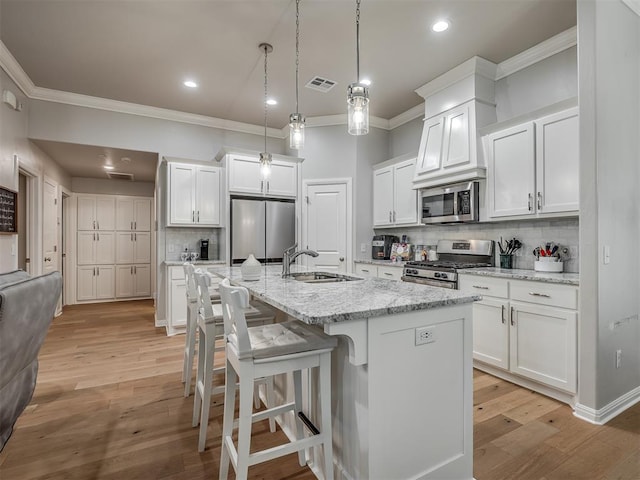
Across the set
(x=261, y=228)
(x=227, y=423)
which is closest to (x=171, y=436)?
(x=227, y=423)

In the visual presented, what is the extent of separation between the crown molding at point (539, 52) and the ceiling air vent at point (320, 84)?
1.78 m

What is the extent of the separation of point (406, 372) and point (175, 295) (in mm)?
A: 3617

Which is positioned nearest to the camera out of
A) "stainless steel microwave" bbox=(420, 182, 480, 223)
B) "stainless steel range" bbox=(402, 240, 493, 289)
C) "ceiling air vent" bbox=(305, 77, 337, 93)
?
"stainless steel range" bbox=(402, 240, 493, 289)

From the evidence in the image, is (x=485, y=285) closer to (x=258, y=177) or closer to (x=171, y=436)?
(x=171, y=436)

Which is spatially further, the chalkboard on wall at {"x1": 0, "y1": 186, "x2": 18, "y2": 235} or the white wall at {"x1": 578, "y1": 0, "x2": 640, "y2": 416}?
the chalkboard on wall at {"x1": 0, "y1": 186, "x2": 18, "y2": 235}

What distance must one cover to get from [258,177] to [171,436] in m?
3.32

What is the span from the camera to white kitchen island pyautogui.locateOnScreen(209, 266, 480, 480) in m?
1.39

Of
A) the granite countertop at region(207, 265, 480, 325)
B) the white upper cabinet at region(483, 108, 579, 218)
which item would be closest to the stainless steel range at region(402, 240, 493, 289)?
the white upper cabinet at region(483, 108, 579, 218)

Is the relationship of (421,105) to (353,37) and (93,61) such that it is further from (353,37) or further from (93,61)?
(93,61)

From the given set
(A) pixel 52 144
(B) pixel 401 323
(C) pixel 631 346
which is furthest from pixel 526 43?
(A) pixel 52 144

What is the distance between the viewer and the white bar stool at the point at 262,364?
139cm

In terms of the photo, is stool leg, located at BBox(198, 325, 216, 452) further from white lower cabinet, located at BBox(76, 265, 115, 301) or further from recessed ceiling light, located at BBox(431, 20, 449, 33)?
white lower cabinet, located at BBox(76, 265, 115, 301)

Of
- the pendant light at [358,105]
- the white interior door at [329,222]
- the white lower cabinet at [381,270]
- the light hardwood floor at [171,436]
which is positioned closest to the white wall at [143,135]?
the white interior door at [329,222]

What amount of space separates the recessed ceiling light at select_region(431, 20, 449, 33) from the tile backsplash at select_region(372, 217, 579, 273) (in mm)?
1914
